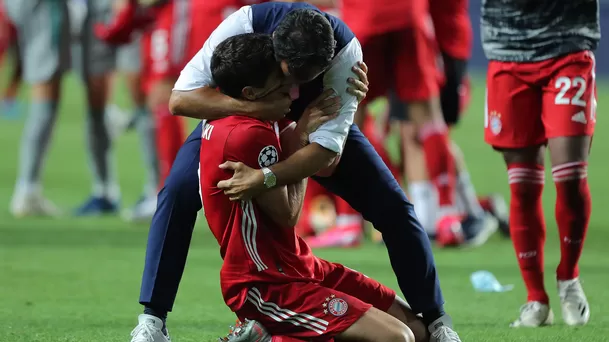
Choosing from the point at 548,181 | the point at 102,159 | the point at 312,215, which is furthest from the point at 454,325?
the point at 548,181

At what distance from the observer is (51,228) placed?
8562 mm

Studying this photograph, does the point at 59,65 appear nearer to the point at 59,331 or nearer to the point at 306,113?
the point at 59,331

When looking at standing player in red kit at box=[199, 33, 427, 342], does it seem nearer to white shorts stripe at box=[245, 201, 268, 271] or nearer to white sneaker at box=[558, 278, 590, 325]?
white shorts stripe at box=[245, 201, 268, 271]

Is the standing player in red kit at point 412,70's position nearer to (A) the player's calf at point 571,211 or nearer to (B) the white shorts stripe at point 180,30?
(B) the white shorts stripe at point 180,30

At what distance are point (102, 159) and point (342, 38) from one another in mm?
5759

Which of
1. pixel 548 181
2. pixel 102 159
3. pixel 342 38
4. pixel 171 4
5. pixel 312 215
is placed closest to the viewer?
pixel 342 38

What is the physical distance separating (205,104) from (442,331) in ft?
3.92

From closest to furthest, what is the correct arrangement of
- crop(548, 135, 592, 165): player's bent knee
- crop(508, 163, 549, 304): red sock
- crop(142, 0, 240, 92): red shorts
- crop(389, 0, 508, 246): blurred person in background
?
crop(548, 135, 592, 165): player's bent knee
crop(508, 163, 549, 304): red sock
crop(389, 0, 508, 246): blurred person in background
crop(142, 0, 240, 92): red shorts

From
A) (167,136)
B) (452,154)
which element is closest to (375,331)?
(452,154)

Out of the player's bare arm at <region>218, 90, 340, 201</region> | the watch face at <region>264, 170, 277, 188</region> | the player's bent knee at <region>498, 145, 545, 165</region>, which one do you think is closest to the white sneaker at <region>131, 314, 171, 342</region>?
the player's bare arm at <region>218, 90, 340, 201</region>

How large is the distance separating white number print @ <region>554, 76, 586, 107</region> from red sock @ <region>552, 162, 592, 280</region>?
0.26 m

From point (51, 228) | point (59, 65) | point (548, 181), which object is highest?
point (59, 65)

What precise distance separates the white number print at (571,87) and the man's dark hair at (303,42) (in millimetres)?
1399

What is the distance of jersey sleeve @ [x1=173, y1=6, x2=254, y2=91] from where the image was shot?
13.7 ft
